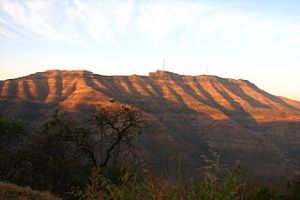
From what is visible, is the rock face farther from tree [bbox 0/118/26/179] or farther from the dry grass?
the dry grass

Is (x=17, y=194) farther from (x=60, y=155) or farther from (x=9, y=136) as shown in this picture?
(x=9, y=136)

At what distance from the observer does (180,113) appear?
5856 inches

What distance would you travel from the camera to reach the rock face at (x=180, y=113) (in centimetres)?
10881

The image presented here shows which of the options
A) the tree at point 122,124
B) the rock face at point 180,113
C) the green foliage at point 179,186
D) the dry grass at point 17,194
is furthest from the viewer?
the rock face at point 180,113

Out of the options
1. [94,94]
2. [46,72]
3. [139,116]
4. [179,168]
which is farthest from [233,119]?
[179,168]

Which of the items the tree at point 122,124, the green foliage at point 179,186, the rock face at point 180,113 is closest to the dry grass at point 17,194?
the green foliage at point 179,186

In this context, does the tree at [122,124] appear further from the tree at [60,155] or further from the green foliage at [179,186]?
the green foliage at [179,186]

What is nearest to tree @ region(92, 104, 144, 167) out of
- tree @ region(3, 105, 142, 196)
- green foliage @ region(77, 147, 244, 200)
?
tree @ region(3, 105, 142, 196)

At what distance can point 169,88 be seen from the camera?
7431 inches

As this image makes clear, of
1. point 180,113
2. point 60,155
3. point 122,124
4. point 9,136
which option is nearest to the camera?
point 60,155

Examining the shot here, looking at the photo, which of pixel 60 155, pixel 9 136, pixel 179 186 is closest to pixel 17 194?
pixel 179 186

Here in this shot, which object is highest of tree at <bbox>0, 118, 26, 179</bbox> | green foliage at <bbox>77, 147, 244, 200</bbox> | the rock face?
green foliage at <bbox>77, 147, 244, 200</bbox>

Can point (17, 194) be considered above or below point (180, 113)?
above

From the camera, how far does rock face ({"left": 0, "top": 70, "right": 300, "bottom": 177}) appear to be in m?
109
